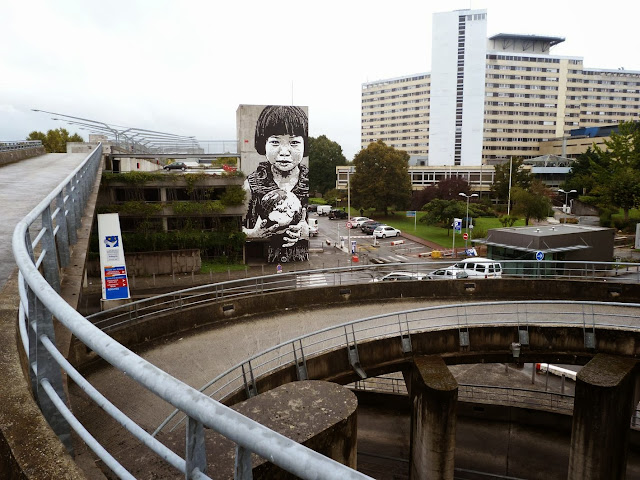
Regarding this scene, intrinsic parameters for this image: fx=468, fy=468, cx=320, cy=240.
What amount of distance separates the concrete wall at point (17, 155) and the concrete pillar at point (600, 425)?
2172 centimetres

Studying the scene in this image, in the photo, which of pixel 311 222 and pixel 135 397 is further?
pixel 311 222

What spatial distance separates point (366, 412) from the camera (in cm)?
1548

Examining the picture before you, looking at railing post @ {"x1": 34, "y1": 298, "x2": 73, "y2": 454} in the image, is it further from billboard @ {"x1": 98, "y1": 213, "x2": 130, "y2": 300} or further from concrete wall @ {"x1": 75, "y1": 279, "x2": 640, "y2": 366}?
billboard @ {"x1": 98, "y1": 213, "x2": 130, "y2": 300}

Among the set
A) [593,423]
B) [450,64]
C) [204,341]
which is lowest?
[593,423]

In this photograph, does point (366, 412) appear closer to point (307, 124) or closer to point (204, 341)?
point (204, 341)

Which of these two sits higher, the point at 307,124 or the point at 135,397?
the point at 307,124

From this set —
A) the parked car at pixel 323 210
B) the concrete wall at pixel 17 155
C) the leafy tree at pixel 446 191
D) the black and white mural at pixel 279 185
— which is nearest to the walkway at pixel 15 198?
the concrete wall at pixel 17 155

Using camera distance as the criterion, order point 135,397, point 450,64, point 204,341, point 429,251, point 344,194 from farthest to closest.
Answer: point 450,64 → point 344,194 → point 429,251 → point 204,341 → point 135,397

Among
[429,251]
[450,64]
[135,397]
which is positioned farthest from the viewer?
[450,64]

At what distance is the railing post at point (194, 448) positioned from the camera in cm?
146

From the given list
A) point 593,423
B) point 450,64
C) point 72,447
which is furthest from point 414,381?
point 450,64

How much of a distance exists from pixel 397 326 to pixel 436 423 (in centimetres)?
291

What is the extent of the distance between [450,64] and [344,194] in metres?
39.1

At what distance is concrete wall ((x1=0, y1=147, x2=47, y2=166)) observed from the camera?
19.6 metres
